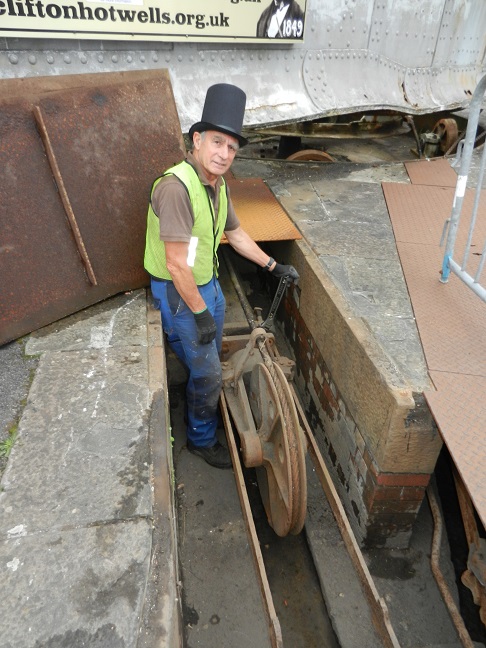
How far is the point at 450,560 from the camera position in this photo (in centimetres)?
345

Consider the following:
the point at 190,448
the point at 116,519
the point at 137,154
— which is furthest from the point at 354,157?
the point at 116,519

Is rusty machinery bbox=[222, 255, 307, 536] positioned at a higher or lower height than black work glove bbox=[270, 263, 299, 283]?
lower

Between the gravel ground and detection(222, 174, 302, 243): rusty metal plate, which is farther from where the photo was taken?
detection(222, 174, 302, 243): rusty metal plate

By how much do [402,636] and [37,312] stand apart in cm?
331

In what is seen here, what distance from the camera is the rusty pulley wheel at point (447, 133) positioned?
7637 mm

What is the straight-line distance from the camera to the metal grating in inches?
98.7

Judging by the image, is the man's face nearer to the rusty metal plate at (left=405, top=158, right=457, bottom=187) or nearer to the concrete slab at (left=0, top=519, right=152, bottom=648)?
the concrete slab at (left=0, top=519, right=152, bottom=648)

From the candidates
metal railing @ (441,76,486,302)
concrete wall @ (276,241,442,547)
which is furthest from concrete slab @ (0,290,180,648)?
metal railing @ (441,76,486,302)

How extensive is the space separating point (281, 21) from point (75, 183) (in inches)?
114

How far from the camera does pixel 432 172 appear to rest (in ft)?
20.8

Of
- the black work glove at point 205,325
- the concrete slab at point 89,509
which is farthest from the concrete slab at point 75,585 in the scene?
the black work glove at point 205,325

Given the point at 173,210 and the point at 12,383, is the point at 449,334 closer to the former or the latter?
the point at 173,210

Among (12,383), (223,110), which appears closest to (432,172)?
(223,110)

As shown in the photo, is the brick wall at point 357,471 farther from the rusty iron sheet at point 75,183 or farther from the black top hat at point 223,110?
the black top hat at point 223,110
